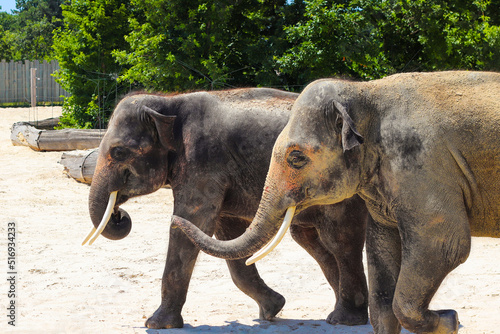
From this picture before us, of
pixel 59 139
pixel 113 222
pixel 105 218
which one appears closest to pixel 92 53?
pixel 59 139

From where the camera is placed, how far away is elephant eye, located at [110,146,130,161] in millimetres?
5359

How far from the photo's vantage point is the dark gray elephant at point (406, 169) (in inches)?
142


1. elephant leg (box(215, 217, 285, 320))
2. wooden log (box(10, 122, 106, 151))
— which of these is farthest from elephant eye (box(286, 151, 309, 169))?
wooden log (box(10, 122, 106, 151))

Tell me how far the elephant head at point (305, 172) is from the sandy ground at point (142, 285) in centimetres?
162

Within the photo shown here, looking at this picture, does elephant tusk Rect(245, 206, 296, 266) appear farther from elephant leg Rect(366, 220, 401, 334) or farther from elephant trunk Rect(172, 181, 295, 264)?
elephant leg Rect(366, 220, 401, 334)

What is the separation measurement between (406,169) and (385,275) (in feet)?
2.54

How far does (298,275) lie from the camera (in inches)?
275

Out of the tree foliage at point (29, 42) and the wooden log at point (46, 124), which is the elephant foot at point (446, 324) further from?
the tree foliage at point (29, 42)

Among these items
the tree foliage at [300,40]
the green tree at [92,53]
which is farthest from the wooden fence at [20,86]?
the tree foliage at [300,40]

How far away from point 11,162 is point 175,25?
4588mm

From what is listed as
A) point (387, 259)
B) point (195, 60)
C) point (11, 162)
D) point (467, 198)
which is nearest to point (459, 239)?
point (467, 198)

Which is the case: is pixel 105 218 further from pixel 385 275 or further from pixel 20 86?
pixel 20 86

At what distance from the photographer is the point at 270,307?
18.8 ft

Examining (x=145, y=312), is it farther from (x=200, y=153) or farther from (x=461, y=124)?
(x=461, y=124)
